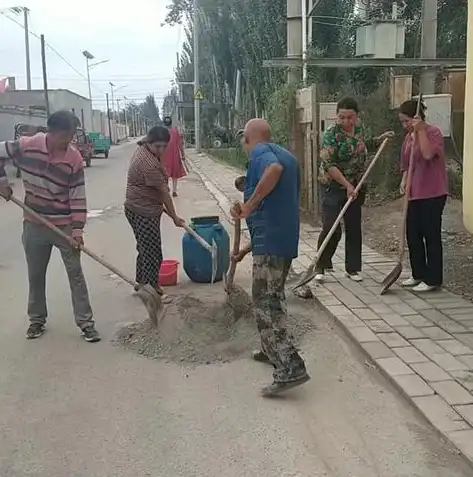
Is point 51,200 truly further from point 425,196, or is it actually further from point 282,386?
point 425,196

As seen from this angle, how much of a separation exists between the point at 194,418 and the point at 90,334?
1700 millimetres

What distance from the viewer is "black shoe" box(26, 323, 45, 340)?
17.8 feet

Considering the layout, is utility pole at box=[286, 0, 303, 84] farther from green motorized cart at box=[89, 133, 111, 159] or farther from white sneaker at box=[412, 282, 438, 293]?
green motorized cart at box=[89, 133, 111, 159]

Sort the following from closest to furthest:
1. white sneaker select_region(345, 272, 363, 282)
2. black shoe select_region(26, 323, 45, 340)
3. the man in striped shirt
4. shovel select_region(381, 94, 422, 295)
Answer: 1. the man in striped shirt
2. black shoe select_region(26, 323, 45, 340)
3. shovel select_region(381, 94, 422, 295)
4. white sneaker select_region(345, 272, 363, 282)

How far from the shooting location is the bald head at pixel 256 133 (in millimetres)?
4258

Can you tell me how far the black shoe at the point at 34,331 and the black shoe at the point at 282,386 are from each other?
2134mm

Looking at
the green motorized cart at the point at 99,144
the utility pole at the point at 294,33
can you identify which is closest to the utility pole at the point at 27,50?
the green motorized cart at the point at 99,144

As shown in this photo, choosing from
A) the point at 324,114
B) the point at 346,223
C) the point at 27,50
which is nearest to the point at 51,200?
the point at 346,223

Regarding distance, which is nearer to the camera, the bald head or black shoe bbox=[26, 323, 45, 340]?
the bald head

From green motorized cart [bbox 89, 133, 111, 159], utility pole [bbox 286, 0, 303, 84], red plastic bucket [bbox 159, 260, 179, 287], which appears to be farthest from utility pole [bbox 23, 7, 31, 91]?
red plastic bucket [bbox 159, 260, 179, 287]

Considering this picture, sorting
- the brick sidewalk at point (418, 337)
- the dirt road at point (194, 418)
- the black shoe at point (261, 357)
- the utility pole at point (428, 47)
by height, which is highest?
the utility pole at point (428, 47)

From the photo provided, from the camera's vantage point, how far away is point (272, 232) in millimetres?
4172

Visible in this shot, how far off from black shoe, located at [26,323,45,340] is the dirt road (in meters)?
0.08

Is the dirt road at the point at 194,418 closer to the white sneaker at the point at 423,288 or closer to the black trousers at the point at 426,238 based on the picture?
the white sneaker at the point at 423,288
